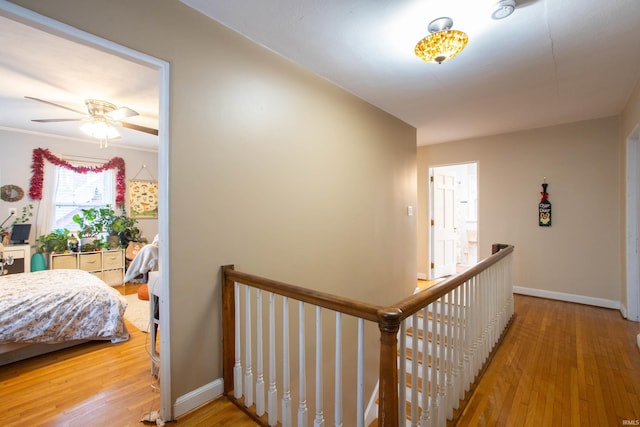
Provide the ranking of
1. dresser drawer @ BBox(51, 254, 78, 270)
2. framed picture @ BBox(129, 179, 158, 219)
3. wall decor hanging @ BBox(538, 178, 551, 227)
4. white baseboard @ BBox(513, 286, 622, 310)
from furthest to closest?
framed picture @ BBox(129, 179, 158, 219) < dresser drawer @ BBox(51, 254, 78, 270) < wall decor hanging @ BBox(538, 178, 551, 227) < white baseboard @ BBox(513, 286, 622, 310)

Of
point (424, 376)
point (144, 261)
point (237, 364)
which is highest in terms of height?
point (144, 261)

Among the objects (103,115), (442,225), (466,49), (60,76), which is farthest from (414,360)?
(442,225)

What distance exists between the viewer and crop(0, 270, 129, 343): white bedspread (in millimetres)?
2330

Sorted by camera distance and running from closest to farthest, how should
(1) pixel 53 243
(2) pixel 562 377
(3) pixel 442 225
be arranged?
(2) pixel 562 377, (1) pixel 53 243, (3) pixel 442 225

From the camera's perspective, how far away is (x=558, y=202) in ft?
12.9

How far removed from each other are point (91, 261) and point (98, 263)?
A: 0.10m

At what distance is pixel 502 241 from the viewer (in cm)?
441

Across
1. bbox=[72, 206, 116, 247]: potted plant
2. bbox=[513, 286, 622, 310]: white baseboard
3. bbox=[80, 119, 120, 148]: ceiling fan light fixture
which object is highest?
bbox=[80, 119, 120, 148]: ceiling fan light fixture

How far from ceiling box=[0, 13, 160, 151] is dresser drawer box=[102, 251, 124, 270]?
7.19ft

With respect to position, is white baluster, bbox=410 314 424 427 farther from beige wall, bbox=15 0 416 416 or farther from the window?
the window

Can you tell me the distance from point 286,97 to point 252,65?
0.34 m

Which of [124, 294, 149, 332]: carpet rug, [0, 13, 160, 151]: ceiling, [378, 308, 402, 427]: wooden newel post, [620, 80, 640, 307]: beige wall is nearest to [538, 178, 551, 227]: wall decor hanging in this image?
[620, 80, 640, 307]: beige wall

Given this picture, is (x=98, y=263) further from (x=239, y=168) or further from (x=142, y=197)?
(x=239, y=168)

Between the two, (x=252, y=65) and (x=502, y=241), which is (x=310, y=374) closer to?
(x=252, y=65)
